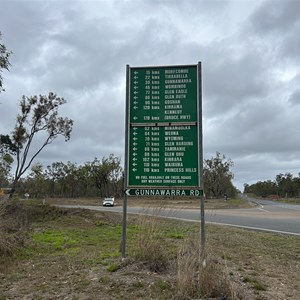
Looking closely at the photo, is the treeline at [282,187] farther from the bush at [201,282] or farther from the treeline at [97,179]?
the bush at [201,282]

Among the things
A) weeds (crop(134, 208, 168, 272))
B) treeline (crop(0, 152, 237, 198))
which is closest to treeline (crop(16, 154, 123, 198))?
treeline (crop(0, 152, 237, 198))

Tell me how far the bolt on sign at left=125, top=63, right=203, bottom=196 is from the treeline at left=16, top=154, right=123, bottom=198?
6651 centimetres

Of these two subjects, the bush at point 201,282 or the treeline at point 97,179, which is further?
the treeline at point 97,179

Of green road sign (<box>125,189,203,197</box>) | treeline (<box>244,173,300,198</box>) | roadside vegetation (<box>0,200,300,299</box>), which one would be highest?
treeline (<box>244,173,300,198</box>)

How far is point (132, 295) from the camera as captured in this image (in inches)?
210

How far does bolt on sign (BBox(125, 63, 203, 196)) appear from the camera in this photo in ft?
23.8

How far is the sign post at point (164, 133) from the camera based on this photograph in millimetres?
7242

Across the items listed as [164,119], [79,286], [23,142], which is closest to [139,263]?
[79,286]

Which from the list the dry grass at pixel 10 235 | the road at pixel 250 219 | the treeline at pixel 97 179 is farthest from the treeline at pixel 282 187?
the dry grass at pixel 10 235

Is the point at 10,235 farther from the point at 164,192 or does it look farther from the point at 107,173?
the point at 107,173

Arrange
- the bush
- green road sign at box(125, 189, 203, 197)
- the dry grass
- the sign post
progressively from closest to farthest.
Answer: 1. the bush
2. green road sign at box(125, 189, 203, 197)
3. the sign post
4. the dry grass

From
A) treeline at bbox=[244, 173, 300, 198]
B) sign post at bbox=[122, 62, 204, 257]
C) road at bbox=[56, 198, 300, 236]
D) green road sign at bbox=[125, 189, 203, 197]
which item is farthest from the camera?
treeline at bbox=[244, 173, 300, 198]

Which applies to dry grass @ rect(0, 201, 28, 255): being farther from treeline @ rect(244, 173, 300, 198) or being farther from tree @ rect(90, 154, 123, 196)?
treeline @ rect(244, 173, 300, 198)

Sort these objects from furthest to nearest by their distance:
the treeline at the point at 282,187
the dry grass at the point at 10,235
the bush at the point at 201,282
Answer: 1. the treeline at the point at 282,187
2. the dry grass at the point at 10,235
3. the bush at the point at 201,282
